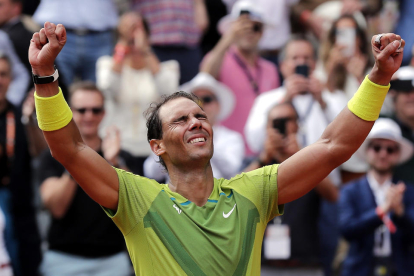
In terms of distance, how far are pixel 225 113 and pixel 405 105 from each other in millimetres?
1861

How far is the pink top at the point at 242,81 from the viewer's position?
7.43 m

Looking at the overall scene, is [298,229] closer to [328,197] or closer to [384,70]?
[328,197]

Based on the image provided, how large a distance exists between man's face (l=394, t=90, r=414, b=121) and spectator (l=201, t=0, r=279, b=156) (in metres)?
1.41

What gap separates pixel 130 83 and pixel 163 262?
12.8 ft

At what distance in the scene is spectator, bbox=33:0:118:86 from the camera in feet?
23.6

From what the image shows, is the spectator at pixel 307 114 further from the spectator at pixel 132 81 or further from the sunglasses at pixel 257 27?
the spectator at pixel 132 81

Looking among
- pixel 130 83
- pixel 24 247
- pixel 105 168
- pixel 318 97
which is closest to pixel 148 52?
pixel 130 83

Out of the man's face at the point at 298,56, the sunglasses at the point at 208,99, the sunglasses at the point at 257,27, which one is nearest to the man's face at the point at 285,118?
the sunglasses at the point at 208,99

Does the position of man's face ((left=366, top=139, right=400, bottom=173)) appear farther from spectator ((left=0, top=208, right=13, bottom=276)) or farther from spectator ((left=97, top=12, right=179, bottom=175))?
spectator ((left=0, top=208, right=13, bottom=276))

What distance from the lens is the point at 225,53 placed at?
7.57m

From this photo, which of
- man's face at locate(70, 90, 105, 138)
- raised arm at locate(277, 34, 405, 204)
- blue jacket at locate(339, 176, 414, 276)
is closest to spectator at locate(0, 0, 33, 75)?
man's face at locate(70, 90, 105, 138)

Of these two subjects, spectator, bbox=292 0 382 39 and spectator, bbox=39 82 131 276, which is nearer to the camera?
spectator, bbox=39 82 131 276

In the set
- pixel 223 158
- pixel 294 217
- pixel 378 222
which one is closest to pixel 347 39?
pixel 223 158

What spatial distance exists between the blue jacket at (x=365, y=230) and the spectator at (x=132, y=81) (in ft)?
6.77
